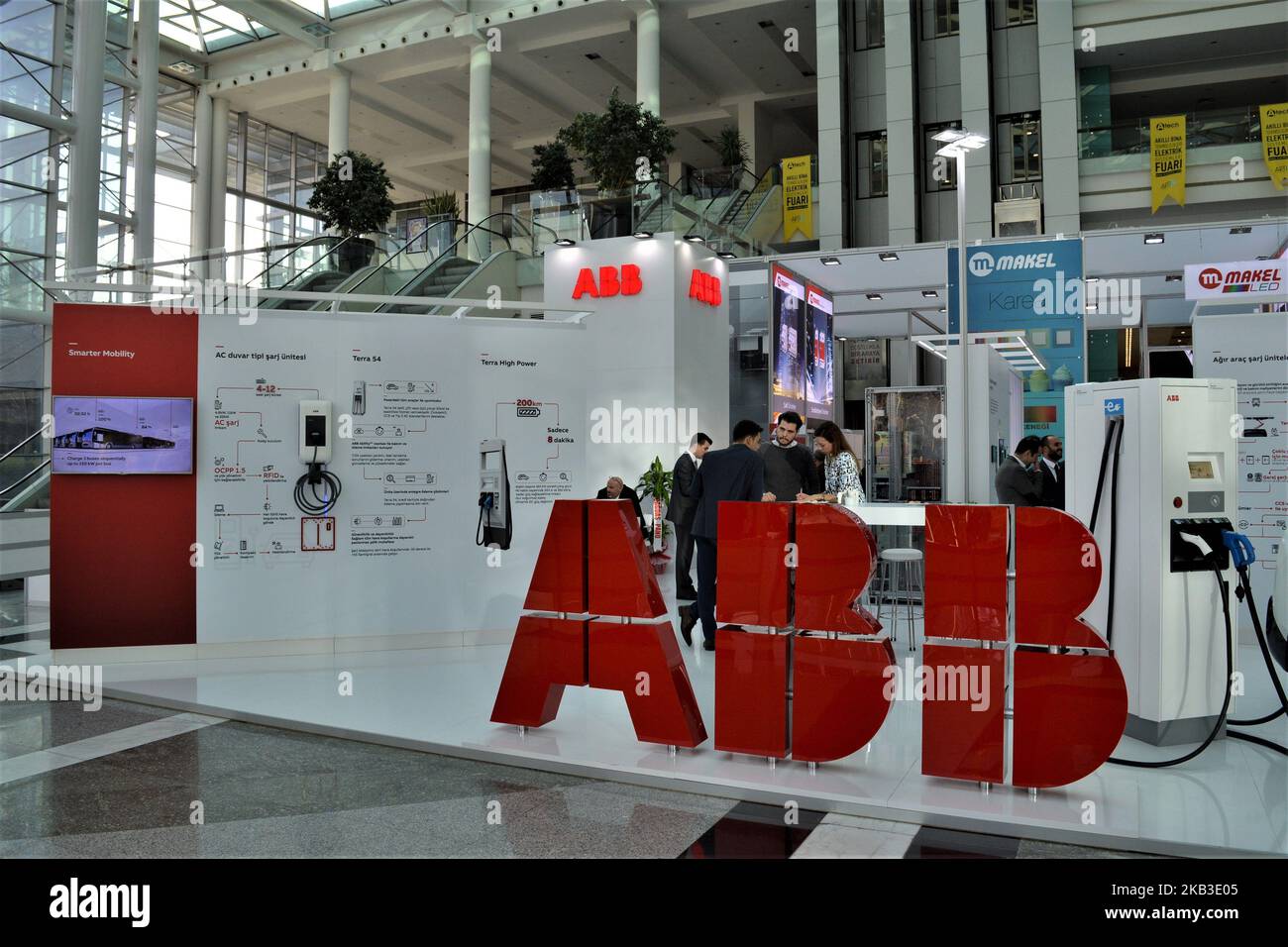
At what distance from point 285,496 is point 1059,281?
26.3 feet

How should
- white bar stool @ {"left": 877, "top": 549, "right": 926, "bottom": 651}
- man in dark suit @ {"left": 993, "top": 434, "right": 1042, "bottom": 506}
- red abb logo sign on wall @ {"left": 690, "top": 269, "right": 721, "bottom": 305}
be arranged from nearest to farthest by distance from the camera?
man in dark suit @ {"left": 993, "top": 434, "right": 1042, "bottom": 506} < white bar stool @ {"left": 877, "top": 549, "right": 926, "bottom": 651} < red abb logo sign on wall @ {"left": 690, "top": 269, "right": 721, "bottom": 305}

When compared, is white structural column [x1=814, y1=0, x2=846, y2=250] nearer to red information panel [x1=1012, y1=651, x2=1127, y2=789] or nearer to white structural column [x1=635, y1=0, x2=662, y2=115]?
white structural column [x1=635, y1=0, x2=662, y2=115]

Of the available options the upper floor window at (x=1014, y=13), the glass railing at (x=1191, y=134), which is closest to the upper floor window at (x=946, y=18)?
the upper floor window at (x=1014, y=13)

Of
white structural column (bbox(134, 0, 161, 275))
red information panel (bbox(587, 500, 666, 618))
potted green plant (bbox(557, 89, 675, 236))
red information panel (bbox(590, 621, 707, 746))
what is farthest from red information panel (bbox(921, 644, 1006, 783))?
white structural column (bbox(134, 0, 161, 275))

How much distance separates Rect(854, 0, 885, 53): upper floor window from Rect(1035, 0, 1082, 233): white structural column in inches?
121

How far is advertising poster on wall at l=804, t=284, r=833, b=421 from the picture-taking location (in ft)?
40.3

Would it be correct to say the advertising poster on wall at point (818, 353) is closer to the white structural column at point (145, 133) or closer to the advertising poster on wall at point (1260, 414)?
the advertising poster on wall at point (1260, 414)

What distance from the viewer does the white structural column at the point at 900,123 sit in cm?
1722

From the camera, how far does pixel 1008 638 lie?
3879 millimetres

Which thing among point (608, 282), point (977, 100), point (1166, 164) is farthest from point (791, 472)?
point (977, 100)

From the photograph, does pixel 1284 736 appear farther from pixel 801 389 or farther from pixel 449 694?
pixel 801 389

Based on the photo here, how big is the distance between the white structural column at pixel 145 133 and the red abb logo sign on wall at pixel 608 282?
9460mm

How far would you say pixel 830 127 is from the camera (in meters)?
17.7

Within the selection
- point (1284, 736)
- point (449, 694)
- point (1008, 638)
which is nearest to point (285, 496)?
point (449, 694)
